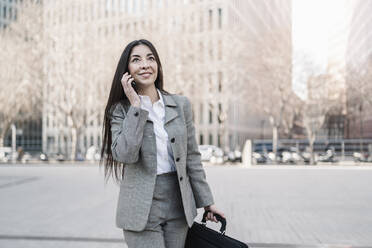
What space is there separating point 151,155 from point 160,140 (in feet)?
0.41

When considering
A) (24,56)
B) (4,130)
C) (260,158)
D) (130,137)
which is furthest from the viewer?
(4,130)

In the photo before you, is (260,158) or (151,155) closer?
(151,155)

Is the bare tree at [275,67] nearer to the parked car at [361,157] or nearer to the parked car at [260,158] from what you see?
the parked car at [260,158]

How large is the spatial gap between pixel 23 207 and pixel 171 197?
291 inches

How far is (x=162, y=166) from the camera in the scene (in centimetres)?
238

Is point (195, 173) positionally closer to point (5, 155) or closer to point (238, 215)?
point (238, 215)

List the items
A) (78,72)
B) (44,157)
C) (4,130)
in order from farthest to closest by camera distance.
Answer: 1. (4,130)
2. (44,157)
3. (78,72)

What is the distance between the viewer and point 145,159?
229cm

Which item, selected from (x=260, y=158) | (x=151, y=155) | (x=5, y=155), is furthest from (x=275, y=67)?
(x=151, y=155)

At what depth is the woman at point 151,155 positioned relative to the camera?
227cm

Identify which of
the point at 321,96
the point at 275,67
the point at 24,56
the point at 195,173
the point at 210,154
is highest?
the point at 24,56

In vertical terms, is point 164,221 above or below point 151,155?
below

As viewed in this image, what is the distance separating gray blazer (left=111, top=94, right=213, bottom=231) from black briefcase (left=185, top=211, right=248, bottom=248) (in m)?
0.08

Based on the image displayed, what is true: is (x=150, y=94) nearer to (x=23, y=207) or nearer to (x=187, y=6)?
(x=23, y=207)
